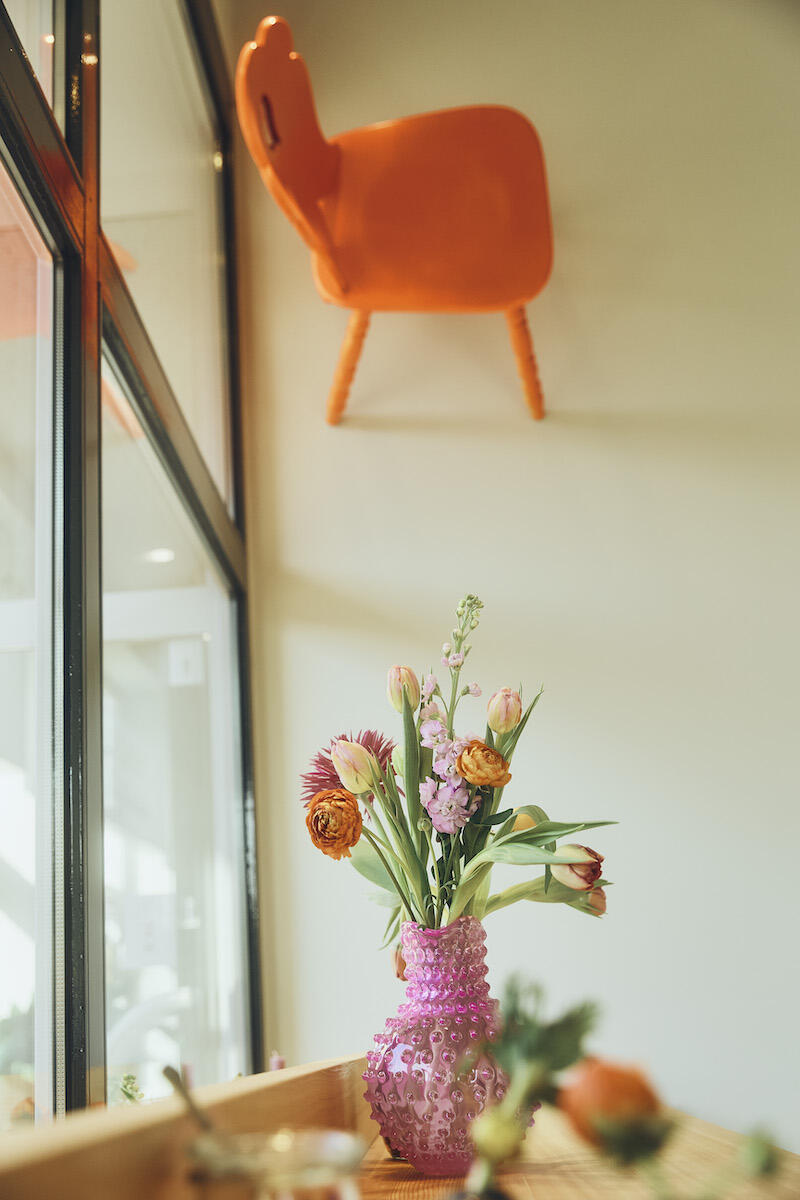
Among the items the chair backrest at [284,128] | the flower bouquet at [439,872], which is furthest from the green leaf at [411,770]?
the chair backrest at [284,128]

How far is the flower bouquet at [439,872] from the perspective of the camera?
828mm

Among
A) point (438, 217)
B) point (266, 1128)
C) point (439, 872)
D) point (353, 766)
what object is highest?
point (438, 217)

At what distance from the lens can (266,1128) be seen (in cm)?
56

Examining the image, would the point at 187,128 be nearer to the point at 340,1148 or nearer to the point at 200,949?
the point at 200,949

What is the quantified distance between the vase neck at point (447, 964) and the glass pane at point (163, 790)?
1.27 ft

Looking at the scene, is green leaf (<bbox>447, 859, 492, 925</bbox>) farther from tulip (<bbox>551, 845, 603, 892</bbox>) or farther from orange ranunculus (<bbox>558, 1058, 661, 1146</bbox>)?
orange ranunculus (<bbox>558, 1058, 661, 1146</bbox>)

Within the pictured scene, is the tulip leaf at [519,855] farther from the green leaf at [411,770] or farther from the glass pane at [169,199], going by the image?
the glass pane at [169,199]

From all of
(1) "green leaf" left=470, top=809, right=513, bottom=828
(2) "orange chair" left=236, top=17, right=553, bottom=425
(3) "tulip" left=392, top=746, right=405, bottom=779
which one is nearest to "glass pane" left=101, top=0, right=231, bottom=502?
(2) "orange chair" left=236, top=17, right=553, bottom=425

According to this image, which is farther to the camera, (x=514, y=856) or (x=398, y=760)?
(x=398, y=760)

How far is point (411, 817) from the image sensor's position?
937mm

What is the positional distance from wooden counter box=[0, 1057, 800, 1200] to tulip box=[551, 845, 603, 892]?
8.2 inches

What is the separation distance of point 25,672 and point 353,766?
305 mm

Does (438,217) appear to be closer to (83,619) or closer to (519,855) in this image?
(83,619)

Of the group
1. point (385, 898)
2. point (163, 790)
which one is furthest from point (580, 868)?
point (163, 790)
